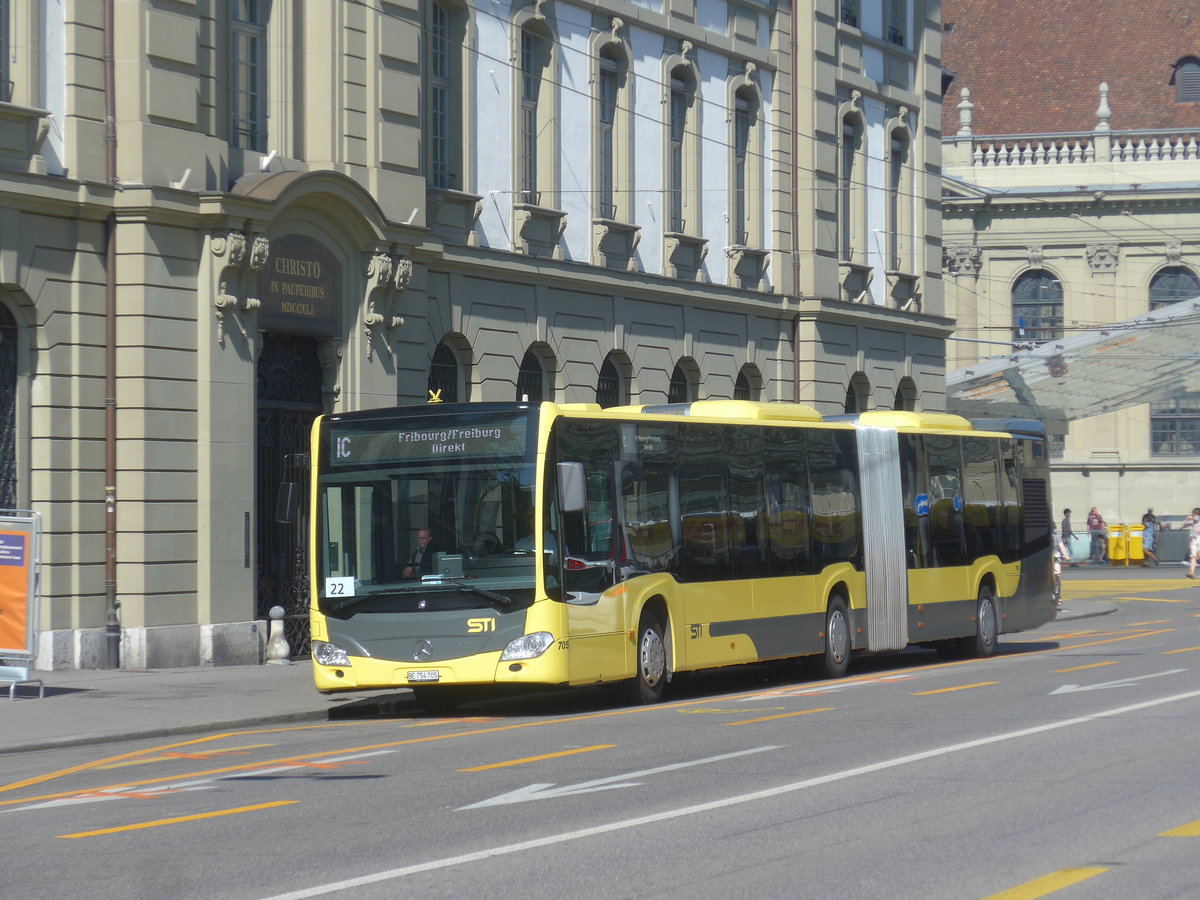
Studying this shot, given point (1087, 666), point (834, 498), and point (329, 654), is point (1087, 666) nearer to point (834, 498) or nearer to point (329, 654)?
point (834, 498)

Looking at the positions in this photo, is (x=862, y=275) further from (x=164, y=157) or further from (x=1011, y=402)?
(x=164, y=157)

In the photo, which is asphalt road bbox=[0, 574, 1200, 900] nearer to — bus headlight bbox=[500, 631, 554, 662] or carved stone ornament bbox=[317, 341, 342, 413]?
bus headlight bbox=[500, 631, 554, 662]

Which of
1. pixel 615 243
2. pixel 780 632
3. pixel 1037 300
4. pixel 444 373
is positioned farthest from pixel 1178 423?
pixel 780 632

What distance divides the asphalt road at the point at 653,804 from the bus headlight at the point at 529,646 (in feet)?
2.02

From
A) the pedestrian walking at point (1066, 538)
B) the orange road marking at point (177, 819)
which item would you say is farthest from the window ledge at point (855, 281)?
the orange road marking at point (177, 819)

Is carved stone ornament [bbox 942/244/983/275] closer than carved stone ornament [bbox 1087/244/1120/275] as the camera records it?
No

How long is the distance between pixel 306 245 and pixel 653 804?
44.7ft

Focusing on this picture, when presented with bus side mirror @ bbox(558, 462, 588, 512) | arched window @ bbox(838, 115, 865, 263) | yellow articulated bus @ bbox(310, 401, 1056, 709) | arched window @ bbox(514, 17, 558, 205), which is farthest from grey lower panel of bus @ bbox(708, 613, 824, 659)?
arched window @ bbox(838, 115, 865, 263)

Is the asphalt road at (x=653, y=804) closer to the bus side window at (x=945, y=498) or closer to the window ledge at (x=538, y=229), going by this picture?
the bus side window at (x=945, y=498)

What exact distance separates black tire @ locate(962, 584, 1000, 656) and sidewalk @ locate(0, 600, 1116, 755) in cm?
865

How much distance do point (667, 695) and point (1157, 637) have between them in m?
9.98

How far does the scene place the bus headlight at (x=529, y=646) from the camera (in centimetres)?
1680

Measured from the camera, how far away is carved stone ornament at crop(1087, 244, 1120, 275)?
6312 cm

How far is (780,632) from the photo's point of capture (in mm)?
20641
